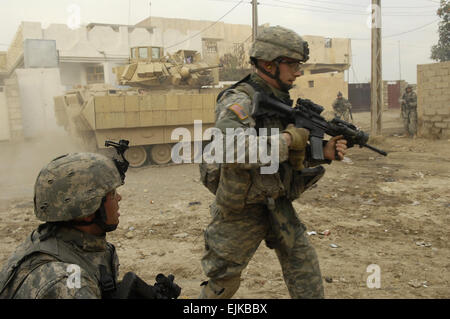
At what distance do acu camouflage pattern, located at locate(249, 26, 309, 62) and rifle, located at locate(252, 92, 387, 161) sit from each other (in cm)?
26

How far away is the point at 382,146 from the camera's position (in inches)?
505

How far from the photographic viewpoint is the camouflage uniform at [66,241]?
4.89 ft

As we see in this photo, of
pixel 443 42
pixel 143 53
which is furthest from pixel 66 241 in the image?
pixel 443 42

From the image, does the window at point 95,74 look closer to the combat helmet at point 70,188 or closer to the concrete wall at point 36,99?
the concrete wall at point 36,99

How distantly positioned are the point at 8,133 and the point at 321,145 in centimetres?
1824

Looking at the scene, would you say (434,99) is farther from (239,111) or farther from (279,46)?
(239,111)

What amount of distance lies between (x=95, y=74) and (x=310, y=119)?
26.9m

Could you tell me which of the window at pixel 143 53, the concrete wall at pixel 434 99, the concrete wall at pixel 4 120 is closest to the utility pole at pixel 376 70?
the concrete wall at pixel 434 99

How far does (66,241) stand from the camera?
1.79 meters

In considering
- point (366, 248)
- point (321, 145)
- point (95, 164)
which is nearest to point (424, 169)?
point (366, 248)

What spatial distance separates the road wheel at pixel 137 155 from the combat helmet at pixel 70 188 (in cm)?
894

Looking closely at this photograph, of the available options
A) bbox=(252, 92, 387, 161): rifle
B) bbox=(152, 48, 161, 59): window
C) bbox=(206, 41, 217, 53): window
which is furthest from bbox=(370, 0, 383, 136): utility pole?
bbox=(206, 41, 217, 53): window

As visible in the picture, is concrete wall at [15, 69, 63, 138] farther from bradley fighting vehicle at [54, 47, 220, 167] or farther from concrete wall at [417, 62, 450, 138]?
concrete wall at [417, 62, 450, 138]

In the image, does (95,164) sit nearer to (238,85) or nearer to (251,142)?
(251,142)
